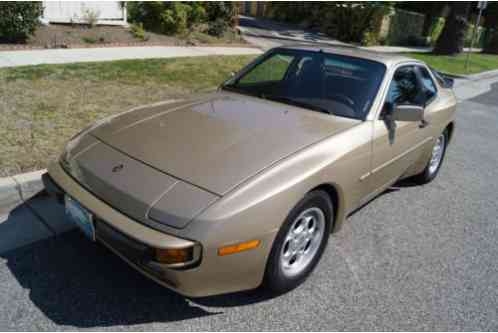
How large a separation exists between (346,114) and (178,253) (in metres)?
1.76

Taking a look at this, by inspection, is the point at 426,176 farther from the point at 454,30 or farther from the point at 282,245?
the point at 454,30

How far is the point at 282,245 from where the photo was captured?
2.38 m

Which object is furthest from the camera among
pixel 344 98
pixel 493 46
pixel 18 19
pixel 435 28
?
pixel 435 28

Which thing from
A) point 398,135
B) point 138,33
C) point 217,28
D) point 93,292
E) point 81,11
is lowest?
point 93,292

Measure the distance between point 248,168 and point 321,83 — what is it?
4.69ft

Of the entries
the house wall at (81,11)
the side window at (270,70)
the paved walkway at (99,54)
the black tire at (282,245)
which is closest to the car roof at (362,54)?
the side window at (270,70)

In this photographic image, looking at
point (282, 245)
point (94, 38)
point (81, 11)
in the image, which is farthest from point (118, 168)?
point (81, 11)

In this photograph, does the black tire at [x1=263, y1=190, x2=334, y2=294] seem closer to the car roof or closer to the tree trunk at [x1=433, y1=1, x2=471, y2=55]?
the car roof

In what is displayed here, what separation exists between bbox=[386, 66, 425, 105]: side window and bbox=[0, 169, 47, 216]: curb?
296 centimetres

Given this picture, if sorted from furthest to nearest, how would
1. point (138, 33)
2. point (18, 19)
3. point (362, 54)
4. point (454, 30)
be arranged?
point (454, 30) → point (138, 33) → point (18, 19) → point (362, 54)

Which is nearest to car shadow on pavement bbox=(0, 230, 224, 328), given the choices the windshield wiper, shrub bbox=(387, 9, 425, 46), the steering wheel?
the windshield wiper

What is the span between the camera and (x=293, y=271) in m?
2.65

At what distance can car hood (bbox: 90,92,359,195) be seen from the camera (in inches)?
94.0

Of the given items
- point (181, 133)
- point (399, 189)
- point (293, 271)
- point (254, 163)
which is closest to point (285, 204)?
point (254, 163)
